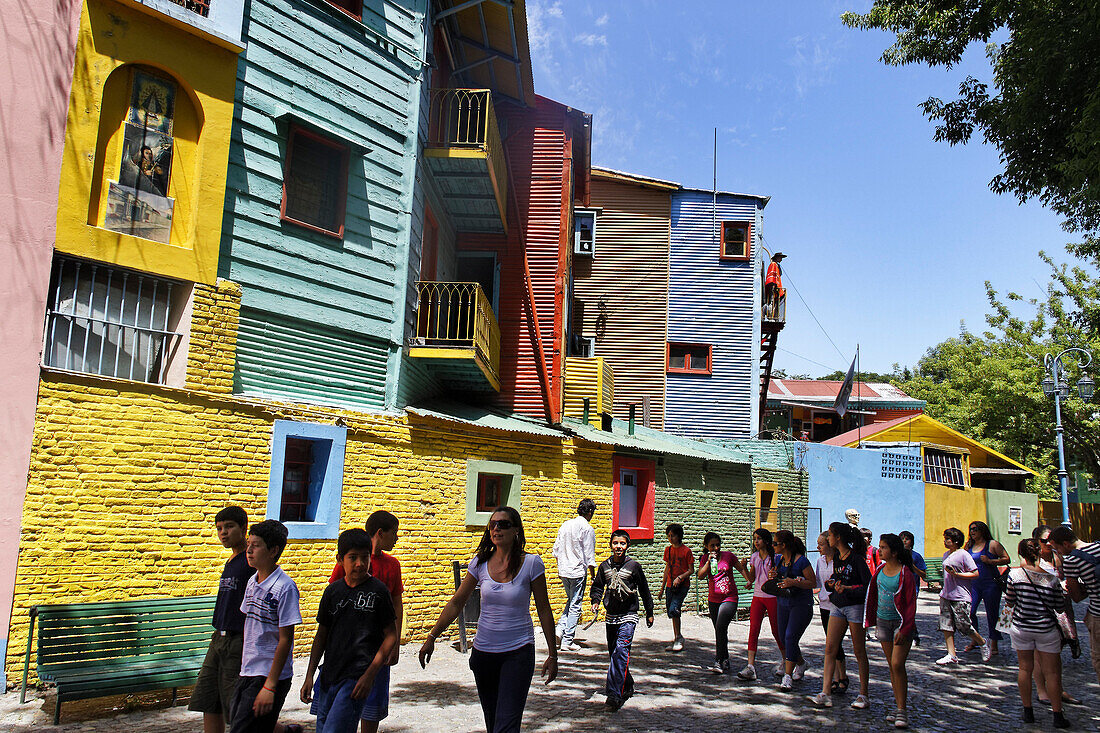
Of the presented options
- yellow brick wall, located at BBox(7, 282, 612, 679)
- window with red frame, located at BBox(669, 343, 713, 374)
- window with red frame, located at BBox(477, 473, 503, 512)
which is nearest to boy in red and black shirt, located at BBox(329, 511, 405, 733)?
yellow brick wall, located at BBox(7, 282, 612, 679)

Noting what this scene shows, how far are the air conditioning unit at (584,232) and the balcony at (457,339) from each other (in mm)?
9323

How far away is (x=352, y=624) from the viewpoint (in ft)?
14.9

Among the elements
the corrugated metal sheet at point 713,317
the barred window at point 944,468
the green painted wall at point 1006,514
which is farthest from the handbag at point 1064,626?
the green painted wall at point 1006,514

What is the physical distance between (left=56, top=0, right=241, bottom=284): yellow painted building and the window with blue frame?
7.42ft

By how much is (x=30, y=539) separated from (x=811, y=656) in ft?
30.6

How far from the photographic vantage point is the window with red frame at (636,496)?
15227mm

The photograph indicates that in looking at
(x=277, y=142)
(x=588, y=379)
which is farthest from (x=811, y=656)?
(x=277, y=142)

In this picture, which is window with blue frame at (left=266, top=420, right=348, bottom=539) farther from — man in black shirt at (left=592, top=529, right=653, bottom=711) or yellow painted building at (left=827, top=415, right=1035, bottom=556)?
yellow painted building at (left=827, top=415, right=1035, bottom=556)

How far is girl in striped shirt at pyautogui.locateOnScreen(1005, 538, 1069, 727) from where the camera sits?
23.6ft

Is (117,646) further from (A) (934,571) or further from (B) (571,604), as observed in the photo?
(A) (934,571)

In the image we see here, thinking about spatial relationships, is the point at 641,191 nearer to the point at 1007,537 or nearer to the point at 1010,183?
the point at 1010,183

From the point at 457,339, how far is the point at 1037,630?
793cm

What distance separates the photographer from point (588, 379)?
53.9 feet

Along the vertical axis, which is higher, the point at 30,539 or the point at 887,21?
the point at 887,21
